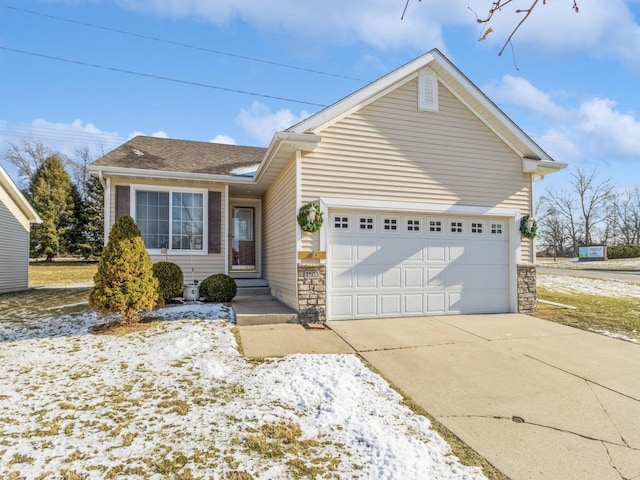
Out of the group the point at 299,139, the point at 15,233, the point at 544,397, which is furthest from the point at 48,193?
the point at 544,397

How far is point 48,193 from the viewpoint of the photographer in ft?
84.5

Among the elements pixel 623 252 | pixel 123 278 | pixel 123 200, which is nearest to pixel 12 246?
pixel 123 200

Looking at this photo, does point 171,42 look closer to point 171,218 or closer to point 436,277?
point 171,218

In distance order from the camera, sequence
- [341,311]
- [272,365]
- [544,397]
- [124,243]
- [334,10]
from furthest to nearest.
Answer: [341,311], [124,243], [272,365], [544,397], [334,10]

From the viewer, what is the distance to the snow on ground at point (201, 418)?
103 inches

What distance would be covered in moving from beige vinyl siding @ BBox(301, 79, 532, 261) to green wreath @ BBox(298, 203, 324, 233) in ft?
0.85

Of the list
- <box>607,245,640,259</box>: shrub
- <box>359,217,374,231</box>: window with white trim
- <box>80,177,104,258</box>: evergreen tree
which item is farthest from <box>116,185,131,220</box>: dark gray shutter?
<box>607,245,640,259</box>: shrub

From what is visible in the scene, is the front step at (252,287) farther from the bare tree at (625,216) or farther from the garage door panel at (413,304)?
the bare tree at (625,216)

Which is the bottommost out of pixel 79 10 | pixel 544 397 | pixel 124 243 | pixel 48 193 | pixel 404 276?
pixel 544 397

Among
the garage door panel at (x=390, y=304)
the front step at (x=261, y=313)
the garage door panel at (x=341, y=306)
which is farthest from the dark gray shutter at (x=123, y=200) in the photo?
the garage door panel at (x=390, y=304)

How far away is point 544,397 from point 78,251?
29092mm

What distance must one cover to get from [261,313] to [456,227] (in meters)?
4.73

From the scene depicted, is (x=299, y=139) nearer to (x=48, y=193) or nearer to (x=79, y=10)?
(x=79, y=10)

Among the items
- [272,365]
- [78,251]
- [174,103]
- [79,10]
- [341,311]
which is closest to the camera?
[272,365]
